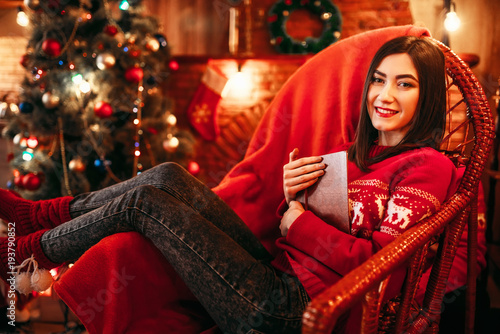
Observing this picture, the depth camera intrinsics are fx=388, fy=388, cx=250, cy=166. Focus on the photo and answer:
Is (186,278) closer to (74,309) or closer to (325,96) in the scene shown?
(74,309)

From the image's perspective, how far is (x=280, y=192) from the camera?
4.74 ft

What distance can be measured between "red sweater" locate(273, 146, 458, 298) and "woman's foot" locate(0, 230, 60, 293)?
26.1 inches

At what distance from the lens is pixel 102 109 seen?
222 centimetres

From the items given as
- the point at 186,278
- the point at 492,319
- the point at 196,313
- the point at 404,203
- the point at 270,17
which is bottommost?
the point at 492,319

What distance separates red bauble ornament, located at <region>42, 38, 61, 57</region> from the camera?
2.17 meters

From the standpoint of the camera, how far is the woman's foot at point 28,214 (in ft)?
3.80

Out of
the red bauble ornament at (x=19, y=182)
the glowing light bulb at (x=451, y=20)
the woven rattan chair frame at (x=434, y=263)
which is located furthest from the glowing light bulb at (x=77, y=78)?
the glowing light bulb at (x=451, y=20)

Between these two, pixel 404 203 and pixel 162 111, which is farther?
pixel 162 111

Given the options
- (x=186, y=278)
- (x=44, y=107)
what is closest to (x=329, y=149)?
(x=186, y=278)

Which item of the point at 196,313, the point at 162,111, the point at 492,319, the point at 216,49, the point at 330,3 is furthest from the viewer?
the point at 216,49

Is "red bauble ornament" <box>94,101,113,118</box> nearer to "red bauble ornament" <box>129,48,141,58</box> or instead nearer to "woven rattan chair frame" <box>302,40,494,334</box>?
"red bauble ornament" <box>129,48,141,58</box>

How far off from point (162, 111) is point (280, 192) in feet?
4.96

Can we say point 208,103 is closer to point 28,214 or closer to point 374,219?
point 28,214

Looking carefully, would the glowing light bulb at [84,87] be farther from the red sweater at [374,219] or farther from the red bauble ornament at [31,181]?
the red sweater at [374,219]
